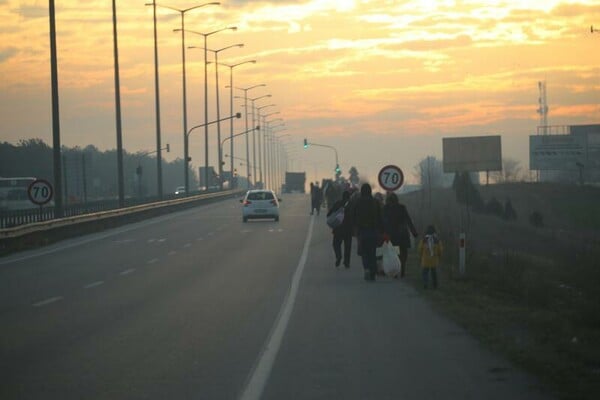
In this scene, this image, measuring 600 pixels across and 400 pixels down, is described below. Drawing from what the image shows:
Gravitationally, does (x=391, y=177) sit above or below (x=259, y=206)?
above

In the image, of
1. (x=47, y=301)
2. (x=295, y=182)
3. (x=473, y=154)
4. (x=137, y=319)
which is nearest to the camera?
(x=137, y=319)

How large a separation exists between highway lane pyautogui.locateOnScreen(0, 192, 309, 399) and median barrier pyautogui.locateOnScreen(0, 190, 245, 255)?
105cm

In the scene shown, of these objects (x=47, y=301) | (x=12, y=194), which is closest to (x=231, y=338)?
(x=47, y=301)

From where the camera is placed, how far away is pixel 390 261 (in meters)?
23.1

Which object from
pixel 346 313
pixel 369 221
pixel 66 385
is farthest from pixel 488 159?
pixel 66 385

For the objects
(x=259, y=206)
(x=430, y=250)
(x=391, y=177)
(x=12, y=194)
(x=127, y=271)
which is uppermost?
(x=391, y=177)

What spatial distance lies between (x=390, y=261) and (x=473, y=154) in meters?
24.2

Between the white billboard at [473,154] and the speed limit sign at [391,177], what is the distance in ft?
46.2

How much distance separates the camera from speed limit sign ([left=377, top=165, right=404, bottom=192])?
2933 centimetres

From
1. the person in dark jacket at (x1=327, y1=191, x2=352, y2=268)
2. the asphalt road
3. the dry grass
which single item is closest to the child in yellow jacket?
the dry grass

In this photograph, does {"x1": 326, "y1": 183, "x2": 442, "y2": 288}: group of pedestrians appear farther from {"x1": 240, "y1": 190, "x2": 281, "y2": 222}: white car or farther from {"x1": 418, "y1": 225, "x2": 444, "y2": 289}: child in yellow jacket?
{"x1": 240, "y1": 190, "x2": 281, "y2": 222}: white car

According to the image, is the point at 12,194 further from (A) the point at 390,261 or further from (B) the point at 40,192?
(A) the point at 390,261

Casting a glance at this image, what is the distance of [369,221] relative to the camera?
23312 mm

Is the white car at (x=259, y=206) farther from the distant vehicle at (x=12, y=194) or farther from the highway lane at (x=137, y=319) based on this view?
the highway lane at (x=137, y=319)
